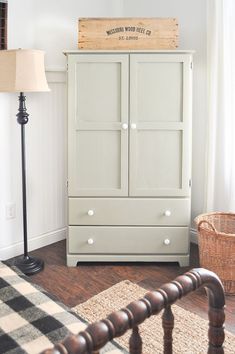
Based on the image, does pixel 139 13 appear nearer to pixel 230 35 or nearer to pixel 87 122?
pixel 230 35

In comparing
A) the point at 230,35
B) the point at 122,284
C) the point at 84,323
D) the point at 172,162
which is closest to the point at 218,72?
the point at 230,35

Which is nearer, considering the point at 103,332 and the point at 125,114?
the point at 103,332

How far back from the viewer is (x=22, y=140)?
274 centimetres

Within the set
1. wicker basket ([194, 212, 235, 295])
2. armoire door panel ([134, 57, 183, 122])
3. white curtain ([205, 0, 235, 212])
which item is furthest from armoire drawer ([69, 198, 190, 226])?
armoire door panel ([134, 57, 183, 122])

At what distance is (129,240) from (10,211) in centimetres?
90

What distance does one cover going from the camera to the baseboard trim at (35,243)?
9.82 ft

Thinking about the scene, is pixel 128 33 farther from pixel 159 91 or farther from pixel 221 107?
pixel 221 107

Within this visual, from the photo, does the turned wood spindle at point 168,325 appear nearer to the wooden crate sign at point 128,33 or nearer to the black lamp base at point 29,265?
the black lamp base at point 29,265

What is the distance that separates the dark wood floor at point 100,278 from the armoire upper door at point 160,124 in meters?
0.53

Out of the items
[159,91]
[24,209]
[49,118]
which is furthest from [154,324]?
[49,118]

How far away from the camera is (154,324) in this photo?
7.00ft

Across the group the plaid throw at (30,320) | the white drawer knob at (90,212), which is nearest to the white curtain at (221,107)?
the white drawer knob at (90,212)

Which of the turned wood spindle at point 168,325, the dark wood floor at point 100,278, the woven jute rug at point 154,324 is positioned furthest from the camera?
the dark wood floor at point 100,278

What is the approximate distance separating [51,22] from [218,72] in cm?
132
